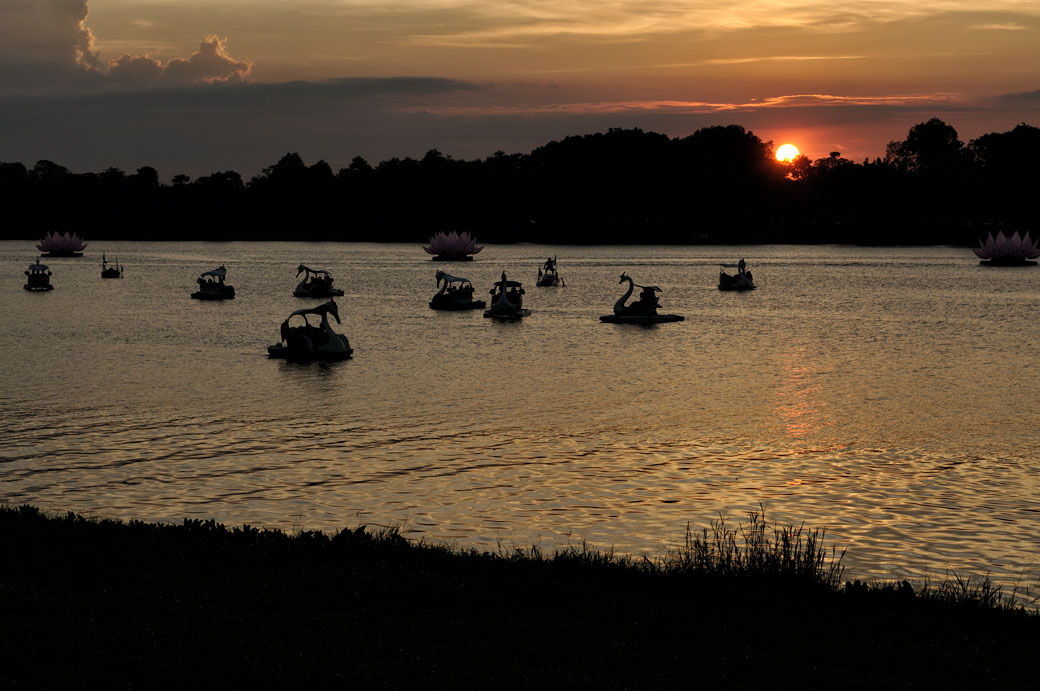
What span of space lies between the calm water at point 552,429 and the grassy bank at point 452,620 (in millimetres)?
2940

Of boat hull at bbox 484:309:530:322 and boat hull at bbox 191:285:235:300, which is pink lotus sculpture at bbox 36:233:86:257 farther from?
boat hull at bbox 484:309:530:322

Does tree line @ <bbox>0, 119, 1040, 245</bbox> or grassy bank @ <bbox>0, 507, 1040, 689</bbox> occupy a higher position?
tree line @ <bbox>0, 119, 1040, 245</bbox>

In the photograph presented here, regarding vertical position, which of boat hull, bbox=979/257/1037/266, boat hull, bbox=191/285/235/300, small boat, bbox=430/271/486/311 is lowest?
boat hull, bbox=191/285/235/300

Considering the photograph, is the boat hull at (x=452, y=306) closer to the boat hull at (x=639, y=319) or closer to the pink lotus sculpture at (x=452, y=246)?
the boat hull at (x=639, y=319)

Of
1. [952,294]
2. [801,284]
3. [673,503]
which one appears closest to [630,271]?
[801,284]

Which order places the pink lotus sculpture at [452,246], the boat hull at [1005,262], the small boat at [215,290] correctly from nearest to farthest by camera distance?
1. the small boat at [215,290]
2. the boat hull at [1005,262]
3. the pink lotus sculpture at [452,246]

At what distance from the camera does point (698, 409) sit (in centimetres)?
2625

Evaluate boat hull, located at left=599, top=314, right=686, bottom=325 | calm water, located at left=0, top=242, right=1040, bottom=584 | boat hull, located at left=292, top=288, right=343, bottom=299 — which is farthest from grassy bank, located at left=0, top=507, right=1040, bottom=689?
boat hull, located at left=292, top=288, right=343, bottom=299

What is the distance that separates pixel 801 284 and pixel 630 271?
94.0 ft

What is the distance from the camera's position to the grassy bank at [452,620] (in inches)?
307

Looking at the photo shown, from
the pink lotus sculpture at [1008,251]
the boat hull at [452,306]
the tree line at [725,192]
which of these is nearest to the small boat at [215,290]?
the boat hull at [452,306]

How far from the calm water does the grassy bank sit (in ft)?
9.65

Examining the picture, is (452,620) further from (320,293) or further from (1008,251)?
(1008,251)

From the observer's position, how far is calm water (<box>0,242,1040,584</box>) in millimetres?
15211
